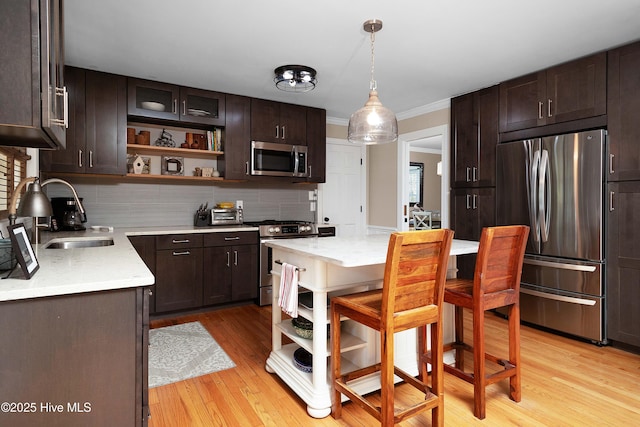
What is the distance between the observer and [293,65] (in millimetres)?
3254

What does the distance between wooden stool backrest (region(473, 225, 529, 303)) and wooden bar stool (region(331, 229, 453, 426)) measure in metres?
0.29

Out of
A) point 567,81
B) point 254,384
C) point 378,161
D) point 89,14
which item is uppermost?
point 89,14

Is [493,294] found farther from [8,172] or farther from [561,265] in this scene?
[8,172]

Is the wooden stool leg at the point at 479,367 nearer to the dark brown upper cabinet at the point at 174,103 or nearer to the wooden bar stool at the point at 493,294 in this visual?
the wooden bar stool at the point at 493,294

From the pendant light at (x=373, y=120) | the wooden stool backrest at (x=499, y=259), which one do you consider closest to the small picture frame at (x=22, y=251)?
the pendant light at (x=373, y=120)

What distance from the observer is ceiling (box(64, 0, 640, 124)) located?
2.30 meters

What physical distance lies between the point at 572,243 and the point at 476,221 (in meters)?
0.96

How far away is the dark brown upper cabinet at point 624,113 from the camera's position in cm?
272

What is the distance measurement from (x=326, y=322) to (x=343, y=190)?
3.45 metres

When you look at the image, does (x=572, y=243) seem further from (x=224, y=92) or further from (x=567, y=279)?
(x=224, y=92)

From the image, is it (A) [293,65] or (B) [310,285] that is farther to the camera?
(A) [293,65]

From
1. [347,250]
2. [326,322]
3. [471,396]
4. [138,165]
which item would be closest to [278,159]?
[138,165]

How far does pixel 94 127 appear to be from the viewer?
3.42m

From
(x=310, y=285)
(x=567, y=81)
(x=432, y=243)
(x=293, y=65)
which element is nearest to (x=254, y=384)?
(x=310, y=285)
